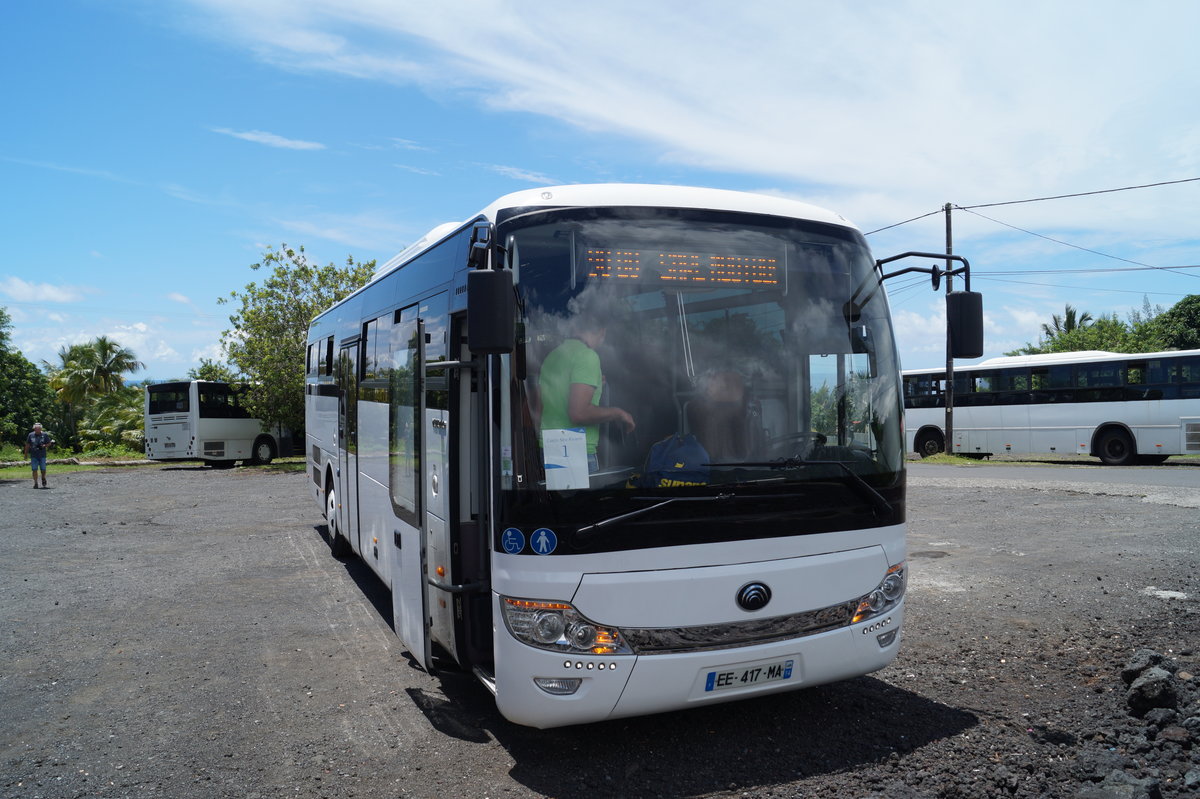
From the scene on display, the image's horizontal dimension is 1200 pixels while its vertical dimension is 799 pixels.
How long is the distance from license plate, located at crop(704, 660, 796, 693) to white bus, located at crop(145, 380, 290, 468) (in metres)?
29.0

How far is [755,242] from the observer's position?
4672 mm

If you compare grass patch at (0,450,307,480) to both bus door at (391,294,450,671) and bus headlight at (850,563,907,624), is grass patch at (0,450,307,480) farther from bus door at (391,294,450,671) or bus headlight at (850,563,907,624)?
bus headlight at (850,563,907,624)

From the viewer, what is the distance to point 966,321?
16.5ft

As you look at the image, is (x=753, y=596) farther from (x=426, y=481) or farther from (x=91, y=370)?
(x=91, y=370)

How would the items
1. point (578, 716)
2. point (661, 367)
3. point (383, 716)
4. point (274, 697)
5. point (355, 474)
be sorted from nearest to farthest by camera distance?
point (578, 716) → point (661, 367) → point (383, 716) → point (274, 697) → point (355, 474)

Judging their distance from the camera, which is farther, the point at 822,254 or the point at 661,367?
the point at 822,254

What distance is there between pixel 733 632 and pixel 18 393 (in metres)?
33.2

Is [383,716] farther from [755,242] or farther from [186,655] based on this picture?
[755,242]

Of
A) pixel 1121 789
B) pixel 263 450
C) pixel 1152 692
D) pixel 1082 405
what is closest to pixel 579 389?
pixel 1121 789

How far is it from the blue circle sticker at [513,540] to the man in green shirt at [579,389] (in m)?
0.48

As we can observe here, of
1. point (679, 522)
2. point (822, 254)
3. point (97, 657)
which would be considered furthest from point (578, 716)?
point (97, 657)

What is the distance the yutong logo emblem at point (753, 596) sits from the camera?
165 inches

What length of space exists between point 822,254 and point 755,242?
45cm

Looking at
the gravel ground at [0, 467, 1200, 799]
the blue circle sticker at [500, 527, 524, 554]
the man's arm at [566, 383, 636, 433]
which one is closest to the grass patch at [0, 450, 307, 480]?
the gravel ground at [0, 467, 1200, 799]
